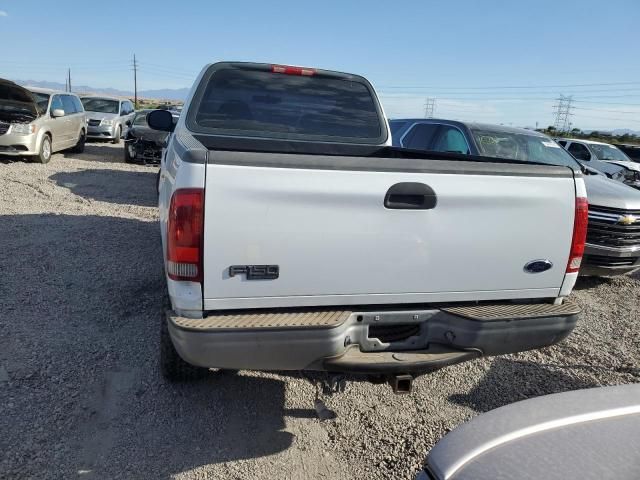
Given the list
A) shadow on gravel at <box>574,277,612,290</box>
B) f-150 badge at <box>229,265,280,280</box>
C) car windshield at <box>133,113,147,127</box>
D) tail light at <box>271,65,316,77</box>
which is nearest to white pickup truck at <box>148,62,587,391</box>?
f-150 badge at <box>229,265,280,280</box>

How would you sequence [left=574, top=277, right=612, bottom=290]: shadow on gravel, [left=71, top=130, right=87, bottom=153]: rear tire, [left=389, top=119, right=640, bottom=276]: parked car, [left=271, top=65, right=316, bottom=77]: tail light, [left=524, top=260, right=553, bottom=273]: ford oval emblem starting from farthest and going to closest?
[left=71, top=130, right=87, bottom=153]: rear tire
[left=574, top=277, right=612, bottom=290]: shadow on gravel
[left=389, top=119, right=640, bottom=276]: parked car
[left=271, top=65, right=316, bottom=77]: tail light
[left=524, top=260, right=553, bottom=273]: ford oval emblem

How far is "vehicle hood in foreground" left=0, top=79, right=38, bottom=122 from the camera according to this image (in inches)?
475

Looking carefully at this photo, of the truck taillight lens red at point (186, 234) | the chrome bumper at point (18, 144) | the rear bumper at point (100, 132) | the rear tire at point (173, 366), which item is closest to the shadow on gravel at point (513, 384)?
the rear tire at point (173, 366)

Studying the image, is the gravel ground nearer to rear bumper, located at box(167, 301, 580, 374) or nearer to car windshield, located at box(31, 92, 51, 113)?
rear bumper, located at box(167, 301, 580, 374)

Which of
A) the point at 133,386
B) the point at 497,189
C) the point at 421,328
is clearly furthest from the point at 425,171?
the point at 133,386

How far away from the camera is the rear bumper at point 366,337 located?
2381 mm

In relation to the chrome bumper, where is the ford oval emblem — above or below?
above

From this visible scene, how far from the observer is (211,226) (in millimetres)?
2328

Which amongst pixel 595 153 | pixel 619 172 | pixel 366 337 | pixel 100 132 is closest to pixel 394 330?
pixel 366 337

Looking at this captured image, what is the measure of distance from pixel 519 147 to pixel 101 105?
1720 centimetres

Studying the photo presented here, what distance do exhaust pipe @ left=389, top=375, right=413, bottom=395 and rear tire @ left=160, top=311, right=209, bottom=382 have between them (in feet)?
4.09

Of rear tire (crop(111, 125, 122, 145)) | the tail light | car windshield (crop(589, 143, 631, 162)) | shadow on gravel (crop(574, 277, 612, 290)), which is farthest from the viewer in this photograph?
rear tire (crop(111, 125, 122, 145))

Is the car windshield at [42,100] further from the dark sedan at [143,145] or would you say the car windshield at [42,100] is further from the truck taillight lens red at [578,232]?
the truck taillight lens red at [578,232]

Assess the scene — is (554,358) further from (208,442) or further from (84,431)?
(84,431)
